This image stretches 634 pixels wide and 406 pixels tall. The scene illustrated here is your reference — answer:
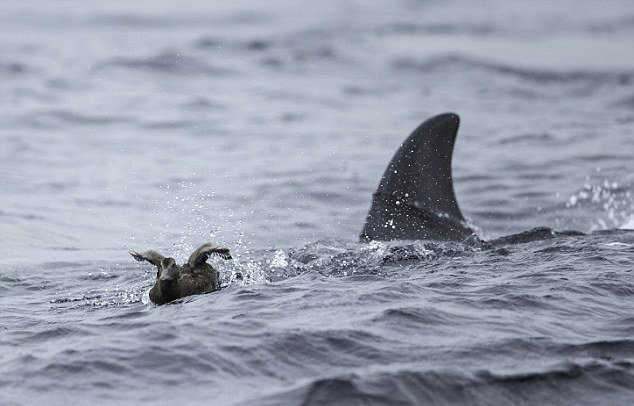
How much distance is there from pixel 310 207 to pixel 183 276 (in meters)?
7.24

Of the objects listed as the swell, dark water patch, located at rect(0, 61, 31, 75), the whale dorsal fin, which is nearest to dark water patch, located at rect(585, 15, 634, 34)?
dark water patch, located at rect(0, 61, 31, 75)

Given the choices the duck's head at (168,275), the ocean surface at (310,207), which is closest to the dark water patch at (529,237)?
the ocean surface at (310,207)

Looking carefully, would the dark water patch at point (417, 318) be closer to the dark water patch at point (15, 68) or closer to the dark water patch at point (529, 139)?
the dark water patch at point (529, 139)

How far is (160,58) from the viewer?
3259cm

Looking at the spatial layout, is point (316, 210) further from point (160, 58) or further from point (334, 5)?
point (334, 5)

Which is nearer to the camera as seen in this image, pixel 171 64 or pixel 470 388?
pixel 470 388

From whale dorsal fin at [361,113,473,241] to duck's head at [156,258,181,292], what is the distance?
353cm

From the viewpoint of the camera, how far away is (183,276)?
9273mm

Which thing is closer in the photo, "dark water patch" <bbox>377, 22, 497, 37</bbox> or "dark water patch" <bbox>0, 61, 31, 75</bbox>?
"dark water patch" <bbox>0, 61, 31, 75</bbox>

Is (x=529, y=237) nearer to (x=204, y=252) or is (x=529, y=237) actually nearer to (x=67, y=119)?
(x=204, y=252)

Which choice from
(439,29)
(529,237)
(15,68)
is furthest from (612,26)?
(529,237)

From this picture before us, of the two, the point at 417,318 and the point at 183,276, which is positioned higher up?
the point at 183,276

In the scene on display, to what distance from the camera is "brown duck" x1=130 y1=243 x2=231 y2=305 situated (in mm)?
9109

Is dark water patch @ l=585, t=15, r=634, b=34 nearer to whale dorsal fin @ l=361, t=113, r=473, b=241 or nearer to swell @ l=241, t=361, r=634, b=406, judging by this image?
whale dorsal fin @ l=361, t=113, r=473, b=241
